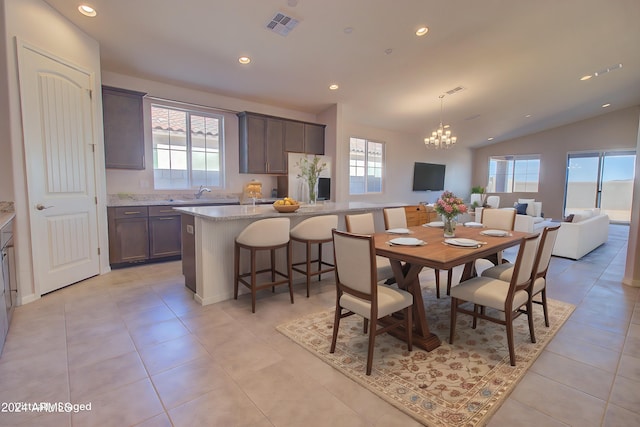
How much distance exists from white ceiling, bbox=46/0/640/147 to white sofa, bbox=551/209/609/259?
2870 mm

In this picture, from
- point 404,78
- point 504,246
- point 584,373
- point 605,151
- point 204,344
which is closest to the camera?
point 584,373

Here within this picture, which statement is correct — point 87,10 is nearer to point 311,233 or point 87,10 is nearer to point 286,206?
point 286,206

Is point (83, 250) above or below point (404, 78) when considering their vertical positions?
below

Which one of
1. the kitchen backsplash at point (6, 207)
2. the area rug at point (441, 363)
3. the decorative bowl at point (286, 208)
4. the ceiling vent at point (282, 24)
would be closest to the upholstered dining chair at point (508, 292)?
the area rug at point (441, 363)

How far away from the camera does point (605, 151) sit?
9062 mm

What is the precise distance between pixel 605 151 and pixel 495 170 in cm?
303

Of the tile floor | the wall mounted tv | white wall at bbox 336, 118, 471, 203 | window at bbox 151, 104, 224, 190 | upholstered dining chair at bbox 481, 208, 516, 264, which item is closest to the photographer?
the tile floor

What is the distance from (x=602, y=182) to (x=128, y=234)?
1225 centimetres

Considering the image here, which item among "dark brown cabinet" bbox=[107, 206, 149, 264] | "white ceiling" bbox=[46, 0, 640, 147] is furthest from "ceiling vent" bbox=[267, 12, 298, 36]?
"dark brown cabinet" bbox=[107, 206, 149, 264]

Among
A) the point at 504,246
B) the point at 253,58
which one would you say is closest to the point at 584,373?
the point at 504,246

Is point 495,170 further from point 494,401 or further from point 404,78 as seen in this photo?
point 494,401

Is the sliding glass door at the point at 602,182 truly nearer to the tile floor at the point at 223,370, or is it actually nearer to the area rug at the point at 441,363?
the tile floor at the point at 223,370

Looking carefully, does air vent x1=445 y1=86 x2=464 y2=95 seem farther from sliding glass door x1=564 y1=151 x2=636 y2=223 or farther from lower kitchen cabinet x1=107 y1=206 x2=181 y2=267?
sliding glass door x1=564 y1=151 x2=636 y2=223

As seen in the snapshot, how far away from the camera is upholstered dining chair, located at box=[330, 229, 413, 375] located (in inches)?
77.5
